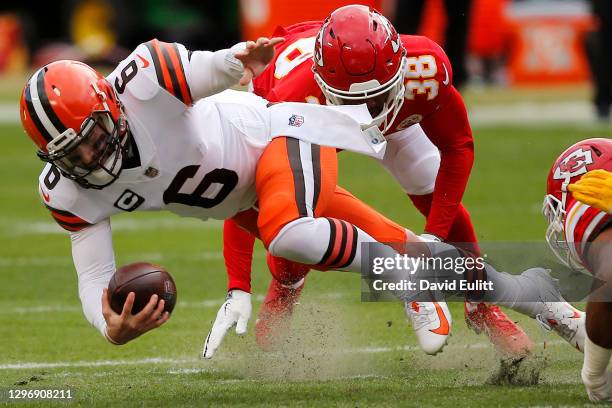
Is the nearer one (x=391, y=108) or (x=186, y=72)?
(x=186, y=72)

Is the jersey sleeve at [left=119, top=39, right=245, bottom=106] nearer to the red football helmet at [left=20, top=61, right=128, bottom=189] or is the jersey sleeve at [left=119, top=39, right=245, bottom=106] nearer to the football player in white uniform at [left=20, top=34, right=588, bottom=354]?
the football player in white uniform at [left=20, top=34, right=588, bottom=354]

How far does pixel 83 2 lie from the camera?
2000cm

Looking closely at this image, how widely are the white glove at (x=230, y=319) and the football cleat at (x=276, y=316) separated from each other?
0.09m

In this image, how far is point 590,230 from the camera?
14.3ft

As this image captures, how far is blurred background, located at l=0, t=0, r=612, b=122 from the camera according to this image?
12.4 m

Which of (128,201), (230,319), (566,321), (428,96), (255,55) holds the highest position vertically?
(255,55)

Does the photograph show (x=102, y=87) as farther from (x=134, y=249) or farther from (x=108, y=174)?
(x=134, y=249)

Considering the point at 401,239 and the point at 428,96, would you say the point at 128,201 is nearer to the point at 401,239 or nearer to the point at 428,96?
the point at 401,239

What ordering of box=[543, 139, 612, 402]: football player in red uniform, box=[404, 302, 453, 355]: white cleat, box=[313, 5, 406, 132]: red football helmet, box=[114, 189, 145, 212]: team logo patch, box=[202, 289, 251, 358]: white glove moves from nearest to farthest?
box=[543, 139, 612, 402]: football player in red uniform, box=[114, 189, 145, 212]: team logo patch, box=[313, 5, 406, 132]: red football helmet, box=[404, 302, 453, 355]: white cleat, box=[202, 289, 251, 358]: white glove

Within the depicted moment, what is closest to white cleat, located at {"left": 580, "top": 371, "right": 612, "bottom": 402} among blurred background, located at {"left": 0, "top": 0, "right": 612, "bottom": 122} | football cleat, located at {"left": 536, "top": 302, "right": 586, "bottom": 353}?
football cleat, located at {"left": 536, "top": 302, "right": 586, "bottom": 353}

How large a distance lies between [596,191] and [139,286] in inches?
63.2

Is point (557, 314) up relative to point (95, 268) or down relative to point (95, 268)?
down

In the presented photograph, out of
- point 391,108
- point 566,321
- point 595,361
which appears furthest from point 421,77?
point 595,361

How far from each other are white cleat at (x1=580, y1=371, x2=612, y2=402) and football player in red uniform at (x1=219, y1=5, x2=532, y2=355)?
793 millimetres
